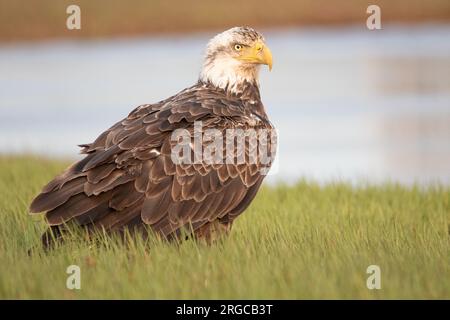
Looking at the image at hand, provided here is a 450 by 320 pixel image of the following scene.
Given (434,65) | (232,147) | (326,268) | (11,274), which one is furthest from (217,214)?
(434,65)

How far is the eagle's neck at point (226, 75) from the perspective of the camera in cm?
874

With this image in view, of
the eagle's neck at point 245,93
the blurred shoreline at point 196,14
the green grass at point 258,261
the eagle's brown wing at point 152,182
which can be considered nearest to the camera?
the green grass at point 258,261

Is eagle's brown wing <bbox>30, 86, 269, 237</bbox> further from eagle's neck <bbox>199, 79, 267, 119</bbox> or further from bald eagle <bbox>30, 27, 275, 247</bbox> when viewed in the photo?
eagle's neck <bbox>199, 79, 267, 119</bbox>

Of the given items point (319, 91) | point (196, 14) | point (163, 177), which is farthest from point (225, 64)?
point (196, 14)

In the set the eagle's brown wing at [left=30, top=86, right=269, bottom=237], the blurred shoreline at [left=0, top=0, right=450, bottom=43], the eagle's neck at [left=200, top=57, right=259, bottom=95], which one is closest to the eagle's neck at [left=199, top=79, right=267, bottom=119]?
the eagle's neck at [left=200, top=57, right=259, bottom=95]

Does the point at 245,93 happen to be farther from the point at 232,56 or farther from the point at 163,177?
the point at 163,177

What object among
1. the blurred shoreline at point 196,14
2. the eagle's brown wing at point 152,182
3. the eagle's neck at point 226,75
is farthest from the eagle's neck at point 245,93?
the blurred shoreline at point 196,14

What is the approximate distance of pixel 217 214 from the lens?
307 inches

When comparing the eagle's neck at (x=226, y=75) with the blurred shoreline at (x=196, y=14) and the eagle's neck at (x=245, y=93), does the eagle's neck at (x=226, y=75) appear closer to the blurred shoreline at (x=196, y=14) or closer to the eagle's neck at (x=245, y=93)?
the eagle's neck at (x=245, y=93)

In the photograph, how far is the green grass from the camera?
629 centimetres

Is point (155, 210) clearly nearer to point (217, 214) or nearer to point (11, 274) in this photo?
point (217, 214)

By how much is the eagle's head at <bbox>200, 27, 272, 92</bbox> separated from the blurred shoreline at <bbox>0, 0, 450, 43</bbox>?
84.7ft

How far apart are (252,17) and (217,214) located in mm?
28903

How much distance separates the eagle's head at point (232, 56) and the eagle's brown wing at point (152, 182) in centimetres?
68
